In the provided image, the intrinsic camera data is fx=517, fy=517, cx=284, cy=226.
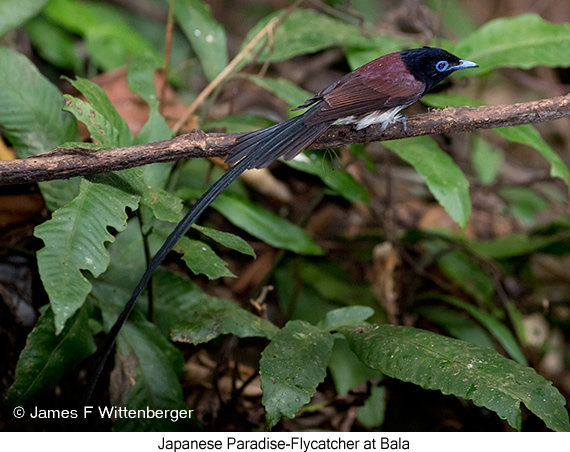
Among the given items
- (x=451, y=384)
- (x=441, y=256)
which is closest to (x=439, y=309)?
(x=441, y=256)

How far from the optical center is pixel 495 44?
8.30ft

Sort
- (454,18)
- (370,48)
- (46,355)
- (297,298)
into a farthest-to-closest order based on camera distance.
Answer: (454,18), (297,298), (370,48), (46,355)

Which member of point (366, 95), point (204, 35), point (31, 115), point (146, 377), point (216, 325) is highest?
point (204, 35)

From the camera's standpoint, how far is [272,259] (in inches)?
117

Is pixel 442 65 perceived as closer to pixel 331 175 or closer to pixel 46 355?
pixel 331 175

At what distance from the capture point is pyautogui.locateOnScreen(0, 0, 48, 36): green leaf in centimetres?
229

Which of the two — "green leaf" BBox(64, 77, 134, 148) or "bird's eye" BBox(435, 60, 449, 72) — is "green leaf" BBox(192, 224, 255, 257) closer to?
"green leaf" BBox(64, 77, 134, 148)

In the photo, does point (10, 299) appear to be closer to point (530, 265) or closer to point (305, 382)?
point (305, 382)

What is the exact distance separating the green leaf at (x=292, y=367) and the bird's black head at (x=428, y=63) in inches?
39.5

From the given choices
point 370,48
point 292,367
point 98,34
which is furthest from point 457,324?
point 98,34

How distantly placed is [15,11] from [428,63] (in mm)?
1818

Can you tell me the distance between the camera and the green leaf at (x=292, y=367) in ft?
5.04

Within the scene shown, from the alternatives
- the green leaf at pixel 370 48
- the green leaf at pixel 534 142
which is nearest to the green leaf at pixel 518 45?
the green leaf at pixel 370 48

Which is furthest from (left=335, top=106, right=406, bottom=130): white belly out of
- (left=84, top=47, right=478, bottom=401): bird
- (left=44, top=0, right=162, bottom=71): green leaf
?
(left=44, top=0, right=162, bottom=71): green leaf
